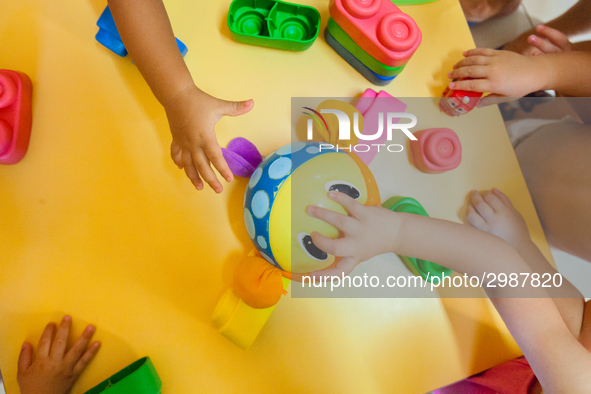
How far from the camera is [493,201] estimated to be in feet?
1.69

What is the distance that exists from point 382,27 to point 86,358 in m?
0.62

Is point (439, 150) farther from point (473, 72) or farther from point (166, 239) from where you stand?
point (166, 239)

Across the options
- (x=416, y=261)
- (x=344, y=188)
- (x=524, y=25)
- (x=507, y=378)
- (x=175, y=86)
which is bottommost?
(x=507, y=378)

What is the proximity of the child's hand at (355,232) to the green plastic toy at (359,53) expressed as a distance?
0.78 ft

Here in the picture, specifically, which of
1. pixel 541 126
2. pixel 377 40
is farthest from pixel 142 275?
pixel 541 126

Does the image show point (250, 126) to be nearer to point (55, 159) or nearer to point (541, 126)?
point (55, 159)

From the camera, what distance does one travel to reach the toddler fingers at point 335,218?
0.33 metres

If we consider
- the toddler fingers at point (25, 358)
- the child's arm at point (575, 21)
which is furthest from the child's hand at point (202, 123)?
the child's arm at point (575, 21)

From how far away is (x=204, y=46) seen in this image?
1.59 feet

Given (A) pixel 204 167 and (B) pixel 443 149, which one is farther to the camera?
(B) pixel 443 149

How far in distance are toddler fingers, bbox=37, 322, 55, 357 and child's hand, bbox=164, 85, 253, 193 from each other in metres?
0.30

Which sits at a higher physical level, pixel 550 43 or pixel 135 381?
pixel 550 43

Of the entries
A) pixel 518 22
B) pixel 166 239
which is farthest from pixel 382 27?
pixel 518 22

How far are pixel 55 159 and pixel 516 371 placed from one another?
76 centimetres
